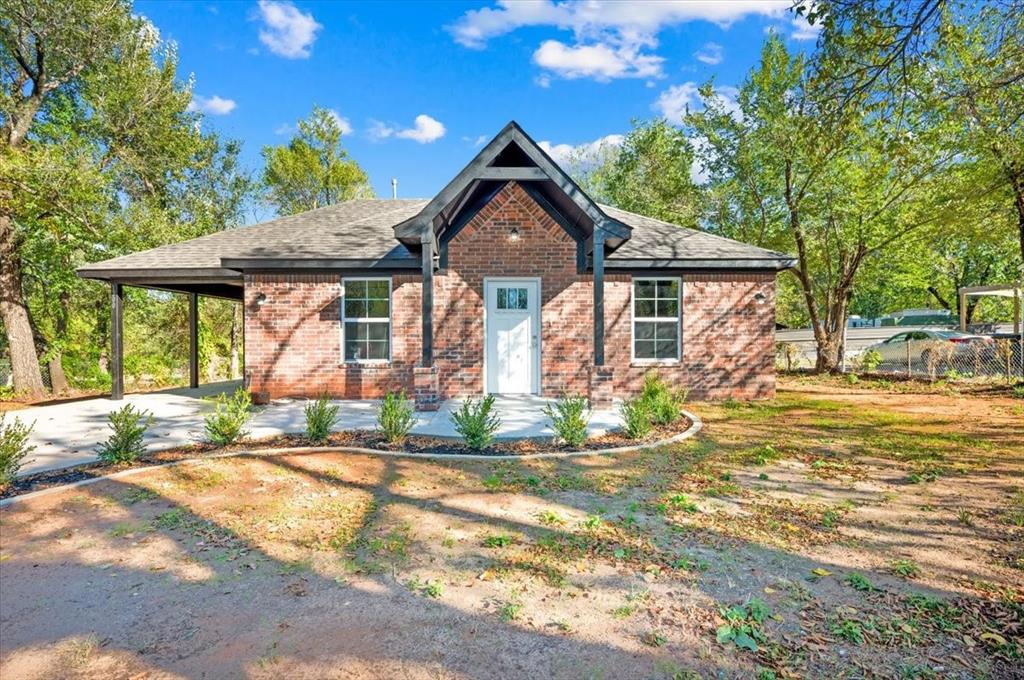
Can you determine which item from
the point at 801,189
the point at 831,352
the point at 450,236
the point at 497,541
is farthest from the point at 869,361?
the point at 497,541

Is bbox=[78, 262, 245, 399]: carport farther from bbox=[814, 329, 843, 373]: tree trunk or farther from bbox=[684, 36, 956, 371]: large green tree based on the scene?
bbox=[814, 329, 843, 373]: tree trunk

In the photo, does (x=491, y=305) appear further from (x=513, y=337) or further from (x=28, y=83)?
(x=28, y=83)

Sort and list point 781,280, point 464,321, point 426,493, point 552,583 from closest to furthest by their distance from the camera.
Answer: point 552,583 < point 426,493 < point 464,321 < point 781,280

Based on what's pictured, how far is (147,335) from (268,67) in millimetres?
11245

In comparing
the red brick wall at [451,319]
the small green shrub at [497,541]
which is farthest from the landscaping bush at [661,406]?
the small green shrub at [497,541]

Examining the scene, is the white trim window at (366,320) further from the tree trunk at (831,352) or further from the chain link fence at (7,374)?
the tree trunk at (831,352)

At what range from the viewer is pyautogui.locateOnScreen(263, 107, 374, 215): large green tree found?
25.7 metres

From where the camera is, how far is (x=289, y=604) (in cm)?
297

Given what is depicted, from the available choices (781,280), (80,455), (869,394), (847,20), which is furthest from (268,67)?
(781,280)

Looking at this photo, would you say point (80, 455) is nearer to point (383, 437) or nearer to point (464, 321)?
point (383, 437)

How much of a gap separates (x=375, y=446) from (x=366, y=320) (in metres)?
4.57

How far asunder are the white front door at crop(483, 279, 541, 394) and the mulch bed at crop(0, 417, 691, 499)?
11.9 ft

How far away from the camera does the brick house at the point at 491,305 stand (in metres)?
10.3

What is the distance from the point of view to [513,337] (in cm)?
1061
